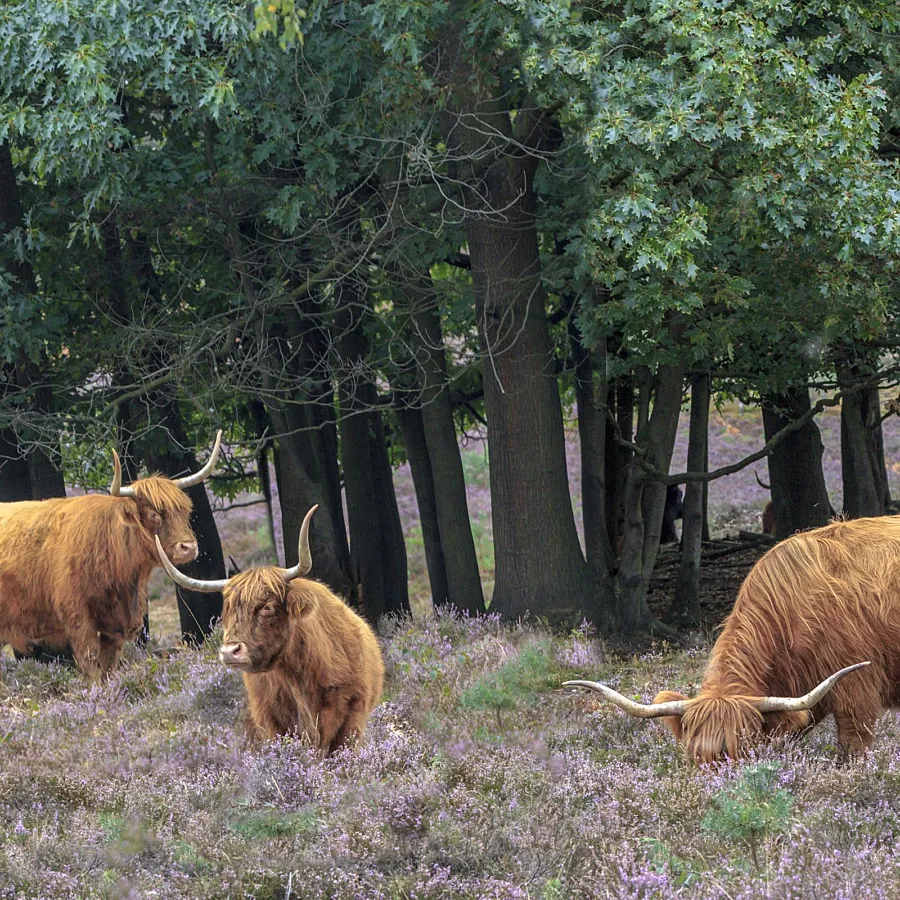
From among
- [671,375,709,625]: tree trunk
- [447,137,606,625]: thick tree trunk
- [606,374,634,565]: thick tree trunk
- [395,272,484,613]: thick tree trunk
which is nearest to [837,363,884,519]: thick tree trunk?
[671,375,709,625]: tree trunk

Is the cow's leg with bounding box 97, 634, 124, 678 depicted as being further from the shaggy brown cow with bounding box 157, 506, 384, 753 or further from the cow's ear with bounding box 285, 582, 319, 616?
the cow's ear with bounding box 285, 582, 319, 616

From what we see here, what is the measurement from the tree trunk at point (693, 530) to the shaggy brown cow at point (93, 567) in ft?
19.3

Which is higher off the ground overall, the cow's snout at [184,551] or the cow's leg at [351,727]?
the cow's snout at [184,551]

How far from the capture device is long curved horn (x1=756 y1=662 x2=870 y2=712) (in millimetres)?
6777

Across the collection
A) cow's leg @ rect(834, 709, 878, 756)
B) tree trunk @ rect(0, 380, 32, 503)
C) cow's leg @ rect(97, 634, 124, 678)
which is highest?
tree trunk @ rect(0, 380, 32, 503)

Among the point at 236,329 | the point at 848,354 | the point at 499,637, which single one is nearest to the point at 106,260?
the point at 236,329

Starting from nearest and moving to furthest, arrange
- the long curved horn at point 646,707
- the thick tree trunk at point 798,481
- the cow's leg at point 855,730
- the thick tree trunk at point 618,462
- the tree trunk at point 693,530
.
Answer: the long curved horn at point 646,707, the cow's leg at point 855,730, the tree trunk at point 693,530, the thick tree trunk at point 618,462, the thick tree trunk at point 798,481

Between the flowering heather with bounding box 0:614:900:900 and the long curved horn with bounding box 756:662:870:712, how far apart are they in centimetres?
22

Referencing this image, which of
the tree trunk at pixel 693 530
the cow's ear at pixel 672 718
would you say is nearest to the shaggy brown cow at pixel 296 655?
the cow's ear at pixel 672 718

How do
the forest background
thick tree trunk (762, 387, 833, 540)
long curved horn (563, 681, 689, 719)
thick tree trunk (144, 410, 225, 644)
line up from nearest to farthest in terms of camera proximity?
long curved horn (563, 681, 689, 719) → the forest background → thick tree trunk (144, 410, 225, 644) → thick tree trunk (762, 387, 833, 540)

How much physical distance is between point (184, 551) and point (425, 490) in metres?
6.78

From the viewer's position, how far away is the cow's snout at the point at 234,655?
744 cm

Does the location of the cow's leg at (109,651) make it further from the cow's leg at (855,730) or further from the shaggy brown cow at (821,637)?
the cow's leg at (855,730)

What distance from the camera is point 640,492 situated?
13.6m
